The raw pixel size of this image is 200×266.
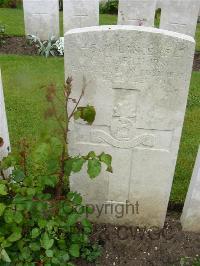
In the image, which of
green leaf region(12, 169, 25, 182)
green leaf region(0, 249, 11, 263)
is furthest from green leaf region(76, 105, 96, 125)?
green leaf region(0, 249, 11, 263)

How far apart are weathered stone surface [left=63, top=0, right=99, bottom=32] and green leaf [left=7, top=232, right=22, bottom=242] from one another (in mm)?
5460

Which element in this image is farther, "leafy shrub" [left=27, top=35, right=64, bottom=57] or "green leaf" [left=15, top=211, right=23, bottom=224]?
"leafy shrub" [left=27, top=35, right=64, bottom=57]

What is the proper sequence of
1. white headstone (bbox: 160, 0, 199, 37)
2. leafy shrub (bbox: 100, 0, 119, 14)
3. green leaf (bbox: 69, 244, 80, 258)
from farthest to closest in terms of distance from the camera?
leafy shrub (bbox: 100, 0, 119, 14)
white headstone (bbox: 160, 0, 199, 37)
green leaf (bbox: 69, 244, 80, 258)

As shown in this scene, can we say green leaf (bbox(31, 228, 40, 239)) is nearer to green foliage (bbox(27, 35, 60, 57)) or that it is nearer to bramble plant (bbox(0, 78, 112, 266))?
bramble plant (bbox(0, 78, 112, 266))

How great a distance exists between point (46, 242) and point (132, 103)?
43.1 inches

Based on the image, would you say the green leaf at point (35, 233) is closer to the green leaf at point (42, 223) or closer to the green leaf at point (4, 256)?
the green leaf at point (42, 223)

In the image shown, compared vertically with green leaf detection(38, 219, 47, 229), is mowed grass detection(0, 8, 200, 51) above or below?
above

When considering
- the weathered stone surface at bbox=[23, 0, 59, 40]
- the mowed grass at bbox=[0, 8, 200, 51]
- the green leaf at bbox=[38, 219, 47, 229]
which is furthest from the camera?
the mowed grass at bbox=[0, 8, 200, 51]

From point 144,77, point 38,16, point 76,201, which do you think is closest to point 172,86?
point 144,77

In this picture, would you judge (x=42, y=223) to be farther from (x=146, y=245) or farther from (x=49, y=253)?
(x=146, y=245)

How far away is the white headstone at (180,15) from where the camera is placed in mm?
6523

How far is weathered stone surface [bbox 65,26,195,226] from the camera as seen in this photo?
2281mm

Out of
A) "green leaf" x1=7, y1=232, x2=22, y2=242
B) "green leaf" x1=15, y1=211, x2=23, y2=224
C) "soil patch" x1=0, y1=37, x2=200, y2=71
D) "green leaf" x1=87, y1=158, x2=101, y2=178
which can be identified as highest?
"green leaf" x1=87, y1=158, x2=101, y2=178

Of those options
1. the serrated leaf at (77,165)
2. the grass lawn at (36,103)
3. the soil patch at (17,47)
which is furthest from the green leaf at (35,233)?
the soil patch at (17,47)
